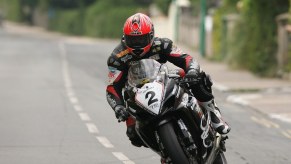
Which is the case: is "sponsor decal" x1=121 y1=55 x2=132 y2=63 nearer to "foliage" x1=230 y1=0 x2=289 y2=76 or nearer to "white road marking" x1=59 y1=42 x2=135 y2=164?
"white road marking" x1=59 y1=42 x2=135 y2=164

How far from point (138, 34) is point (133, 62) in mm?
303

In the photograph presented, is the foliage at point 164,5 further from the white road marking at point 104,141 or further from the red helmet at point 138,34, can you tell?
the red helmet at point 138,34

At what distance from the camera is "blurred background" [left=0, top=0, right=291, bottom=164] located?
39.0 feet

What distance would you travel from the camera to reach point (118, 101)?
28.6 ft

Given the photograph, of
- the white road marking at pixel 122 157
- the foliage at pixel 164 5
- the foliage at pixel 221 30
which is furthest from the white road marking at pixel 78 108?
the foliage at pixel 164 5

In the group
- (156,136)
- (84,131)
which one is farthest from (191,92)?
(84,131)

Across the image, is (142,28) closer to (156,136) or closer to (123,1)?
(156,136)

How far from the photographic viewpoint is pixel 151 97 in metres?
7.82

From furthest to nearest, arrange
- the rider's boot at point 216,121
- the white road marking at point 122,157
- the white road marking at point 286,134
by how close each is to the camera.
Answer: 1. the white road marking at point 286,134
2. the white road marking at point 122,157
3. the rider's boot at point 216,121

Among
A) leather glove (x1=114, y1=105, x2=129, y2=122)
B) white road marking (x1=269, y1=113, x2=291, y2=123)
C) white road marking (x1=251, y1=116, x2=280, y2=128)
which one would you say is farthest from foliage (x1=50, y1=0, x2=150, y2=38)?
leather glove (x1=114, y1=105, x2=129, y2=122)

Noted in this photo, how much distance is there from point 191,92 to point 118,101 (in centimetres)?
74

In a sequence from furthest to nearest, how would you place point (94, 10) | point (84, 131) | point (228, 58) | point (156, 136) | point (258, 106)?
1. point (94, 10)
2. point (228, 58)
3. point (258, 106)
4. point (84, 131)
5. point (156, 136)

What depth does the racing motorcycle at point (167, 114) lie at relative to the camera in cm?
784

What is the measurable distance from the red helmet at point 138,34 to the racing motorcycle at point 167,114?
181mm
